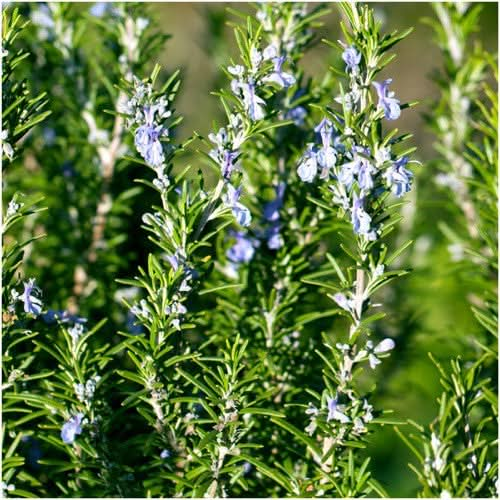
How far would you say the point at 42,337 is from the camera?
975 millimetres

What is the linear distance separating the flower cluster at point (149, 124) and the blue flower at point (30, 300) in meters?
0.19

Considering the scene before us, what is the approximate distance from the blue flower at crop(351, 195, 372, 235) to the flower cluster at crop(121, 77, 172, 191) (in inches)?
8.5

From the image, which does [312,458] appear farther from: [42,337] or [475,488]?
[42,337]

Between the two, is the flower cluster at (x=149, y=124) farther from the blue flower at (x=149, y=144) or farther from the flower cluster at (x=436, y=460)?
the flower cluster at (x=436, y=460)

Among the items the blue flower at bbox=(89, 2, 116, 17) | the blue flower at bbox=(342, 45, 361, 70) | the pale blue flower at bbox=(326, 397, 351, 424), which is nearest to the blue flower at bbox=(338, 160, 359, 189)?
the blue flower at bbox=(342, 45, 361, 70)

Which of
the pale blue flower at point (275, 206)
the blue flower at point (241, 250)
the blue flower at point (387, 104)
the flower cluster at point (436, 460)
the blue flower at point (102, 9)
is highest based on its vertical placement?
the blue flower at point (102, 9)

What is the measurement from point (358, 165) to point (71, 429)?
448mm

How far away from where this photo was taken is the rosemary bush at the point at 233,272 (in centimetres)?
80

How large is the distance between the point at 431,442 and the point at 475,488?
0.07m

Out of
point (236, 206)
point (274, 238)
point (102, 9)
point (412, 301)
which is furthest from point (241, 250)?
point (412, 301)

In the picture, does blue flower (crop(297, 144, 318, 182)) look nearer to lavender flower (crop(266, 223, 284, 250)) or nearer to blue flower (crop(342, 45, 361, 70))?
blue flower (crop(342, 45, 361, 70))

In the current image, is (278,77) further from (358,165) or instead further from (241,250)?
(241,250)

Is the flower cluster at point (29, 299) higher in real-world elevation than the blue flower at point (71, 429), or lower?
higher

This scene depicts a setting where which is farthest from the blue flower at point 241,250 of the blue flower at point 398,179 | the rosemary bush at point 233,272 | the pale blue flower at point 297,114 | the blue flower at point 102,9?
the blue flower at point 102,9
